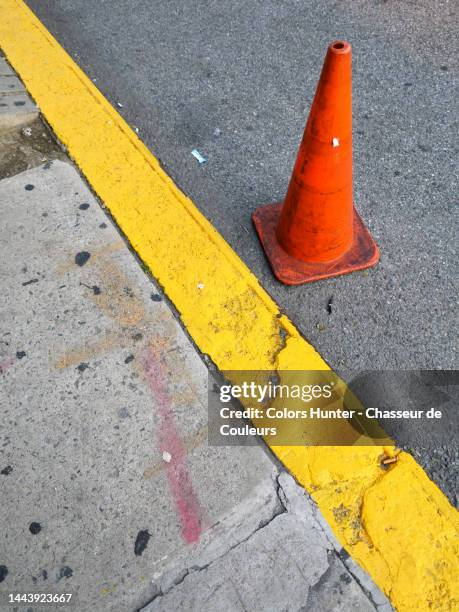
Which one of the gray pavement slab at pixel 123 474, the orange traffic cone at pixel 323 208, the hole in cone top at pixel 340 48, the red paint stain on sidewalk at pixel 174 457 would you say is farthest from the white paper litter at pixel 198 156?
the red paint stain on sidewalk at pixel 174 457

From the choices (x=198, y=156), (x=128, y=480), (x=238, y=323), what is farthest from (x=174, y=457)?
(x=198, y=156)

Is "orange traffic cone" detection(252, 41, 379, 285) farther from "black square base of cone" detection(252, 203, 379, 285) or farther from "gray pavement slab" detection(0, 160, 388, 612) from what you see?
"gray pavement slab" detection(0, 160, 388, 612)

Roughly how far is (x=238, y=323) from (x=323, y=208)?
1.98 ft

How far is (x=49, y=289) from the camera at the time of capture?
7.05 feet

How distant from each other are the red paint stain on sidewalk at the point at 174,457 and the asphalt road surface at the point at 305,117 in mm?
634

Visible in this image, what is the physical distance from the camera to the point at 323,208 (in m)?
2.12

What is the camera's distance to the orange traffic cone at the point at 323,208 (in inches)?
73.9

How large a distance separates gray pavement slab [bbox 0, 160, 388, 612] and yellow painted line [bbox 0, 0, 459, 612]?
9 centimetres

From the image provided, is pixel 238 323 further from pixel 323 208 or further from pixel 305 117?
pixel 305 117

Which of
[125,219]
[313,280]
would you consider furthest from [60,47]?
[313,280]

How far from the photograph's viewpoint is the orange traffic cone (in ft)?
6.16

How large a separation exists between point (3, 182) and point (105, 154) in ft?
1.81

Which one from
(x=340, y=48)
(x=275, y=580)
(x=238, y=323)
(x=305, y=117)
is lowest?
(x=275, y=580)

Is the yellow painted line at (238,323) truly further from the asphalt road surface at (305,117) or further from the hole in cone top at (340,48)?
the hole in cone top at (340,48)
